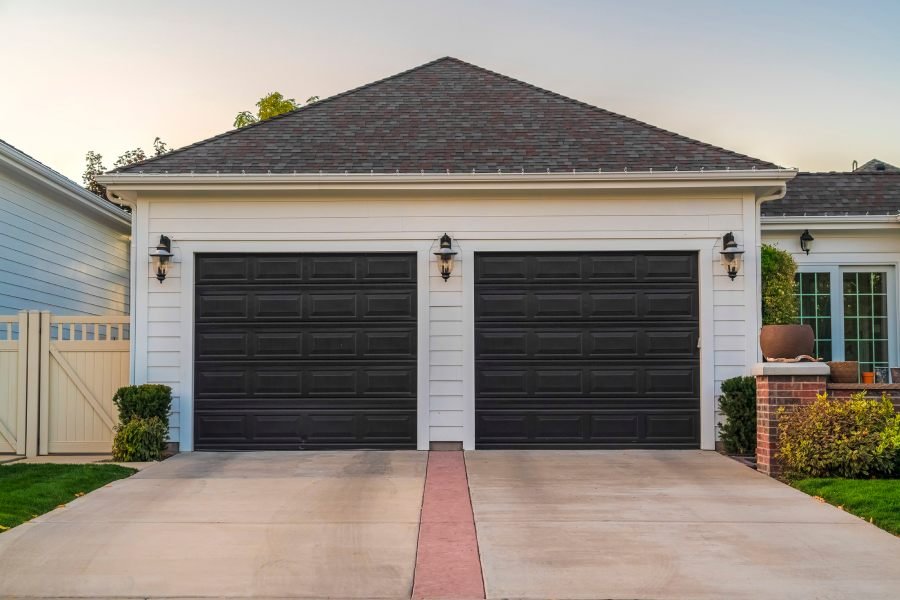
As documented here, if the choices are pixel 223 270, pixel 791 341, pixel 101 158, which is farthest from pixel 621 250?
pixel 101 158

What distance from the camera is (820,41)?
15.8 meters

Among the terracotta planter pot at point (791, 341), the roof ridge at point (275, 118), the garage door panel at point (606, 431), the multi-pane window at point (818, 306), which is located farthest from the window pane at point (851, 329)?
the roof ridge at point (275, 118)

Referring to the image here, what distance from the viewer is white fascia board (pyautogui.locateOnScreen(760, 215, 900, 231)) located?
12.2m

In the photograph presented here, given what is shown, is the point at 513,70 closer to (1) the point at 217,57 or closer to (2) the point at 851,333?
(1) the point at 217,57

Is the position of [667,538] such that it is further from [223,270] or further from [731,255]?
[223,270]

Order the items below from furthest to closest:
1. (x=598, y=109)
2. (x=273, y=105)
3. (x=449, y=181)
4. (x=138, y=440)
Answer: (x=273, y=105), (x=598, y=109), (x=449, y=181), (x=138, y=440)

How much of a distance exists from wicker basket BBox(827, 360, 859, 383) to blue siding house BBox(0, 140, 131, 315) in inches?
425

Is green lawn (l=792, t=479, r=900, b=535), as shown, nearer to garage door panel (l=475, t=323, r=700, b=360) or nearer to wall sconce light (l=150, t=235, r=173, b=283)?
garage door panel (l=475, t=323, r=700, b=360)

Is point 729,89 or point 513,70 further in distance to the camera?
point 513,70

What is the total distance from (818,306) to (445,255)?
5589 mm

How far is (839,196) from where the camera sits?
13.2 metres

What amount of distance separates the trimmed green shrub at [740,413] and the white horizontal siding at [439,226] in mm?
1286

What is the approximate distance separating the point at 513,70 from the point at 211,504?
1399cm

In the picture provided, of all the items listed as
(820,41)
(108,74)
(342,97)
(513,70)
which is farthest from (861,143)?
(108,74)
